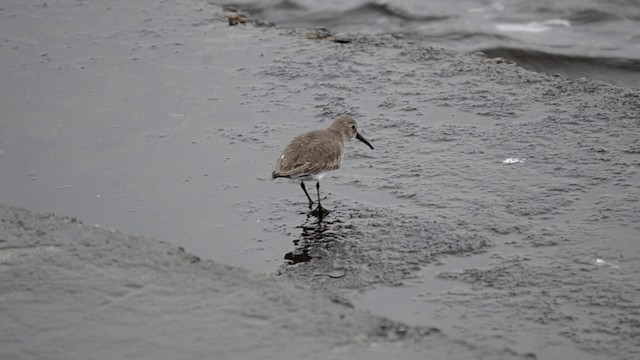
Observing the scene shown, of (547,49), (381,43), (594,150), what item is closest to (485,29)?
(547,49)

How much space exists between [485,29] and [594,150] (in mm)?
3881

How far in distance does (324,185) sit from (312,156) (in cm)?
58

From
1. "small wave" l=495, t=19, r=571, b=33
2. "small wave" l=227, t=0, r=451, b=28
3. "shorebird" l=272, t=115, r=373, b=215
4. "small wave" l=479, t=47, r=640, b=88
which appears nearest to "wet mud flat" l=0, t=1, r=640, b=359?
"shorebird" l=272, t=115, r=373, b=215

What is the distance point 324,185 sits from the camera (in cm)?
820

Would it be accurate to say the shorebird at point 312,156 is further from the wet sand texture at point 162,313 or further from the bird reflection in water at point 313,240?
the wet sand texture at point 162,313

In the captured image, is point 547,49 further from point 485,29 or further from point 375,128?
point 375,128

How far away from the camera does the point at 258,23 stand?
11570mm

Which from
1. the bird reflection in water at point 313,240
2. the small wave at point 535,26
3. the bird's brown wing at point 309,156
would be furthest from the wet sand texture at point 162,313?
the small wave at point 535,26

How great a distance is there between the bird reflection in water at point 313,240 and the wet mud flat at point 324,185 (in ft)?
0.06

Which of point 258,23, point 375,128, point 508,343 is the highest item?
point 258,23

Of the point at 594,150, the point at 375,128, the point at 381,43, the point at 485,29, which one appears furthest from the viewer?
the point at 485,29

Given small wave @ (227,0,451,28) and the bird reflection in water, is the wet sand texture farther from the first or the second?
small wave @ (227,0,451,28)

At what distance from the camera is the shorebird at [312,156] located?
7.56m

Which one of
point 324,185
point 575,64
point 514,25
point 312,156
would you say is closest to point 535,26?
point 514,25
